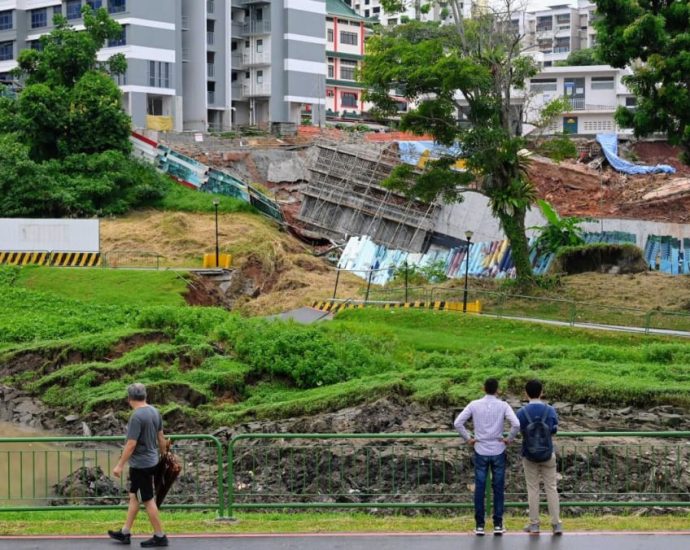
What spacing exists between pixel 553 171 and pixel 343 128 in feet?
58.1

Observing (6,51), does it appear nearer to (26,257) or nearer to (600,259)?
(26,257)

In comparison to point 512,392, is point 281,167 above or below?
above

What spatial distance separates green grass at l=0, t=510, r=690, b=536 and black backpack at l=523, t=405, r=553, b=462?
4.29 ft

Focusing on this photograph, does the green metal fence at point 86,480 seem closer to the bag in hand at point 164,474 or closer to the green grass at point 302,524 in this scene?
the green grass at point 302,524

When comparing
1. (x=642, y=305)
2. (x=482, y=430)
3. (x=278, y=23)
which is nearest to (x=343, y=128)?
(x=278, y=23)

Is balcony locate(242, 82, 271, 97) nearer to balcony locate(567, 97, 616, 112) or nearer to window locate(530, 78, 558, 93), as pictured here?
window locate(530, 78, 558, 93)

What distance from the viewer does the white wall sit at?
45844 millimetres

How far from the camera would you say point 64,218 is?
48.7 m

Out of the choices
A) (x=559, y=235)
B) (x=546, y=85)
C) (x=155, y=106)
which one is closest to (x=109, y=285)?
(x=559, y=235)

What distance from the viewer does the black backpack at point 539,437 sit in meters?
14.0

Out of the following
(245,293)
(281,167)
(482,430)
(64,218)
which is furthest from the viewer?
(281,167)

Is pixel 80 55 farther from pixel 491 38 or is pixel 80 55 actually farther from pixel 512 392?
pixel 512 392

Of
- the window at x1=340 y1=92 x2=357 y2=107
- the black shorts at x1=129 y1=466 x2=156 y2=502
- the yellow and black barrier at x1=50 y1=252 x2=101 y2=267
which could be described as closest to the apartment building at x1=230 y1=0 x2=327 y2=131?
the window at x1=340 y1=92 x2=357 y2=107

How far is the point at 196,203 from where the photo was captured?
52.0 metres
